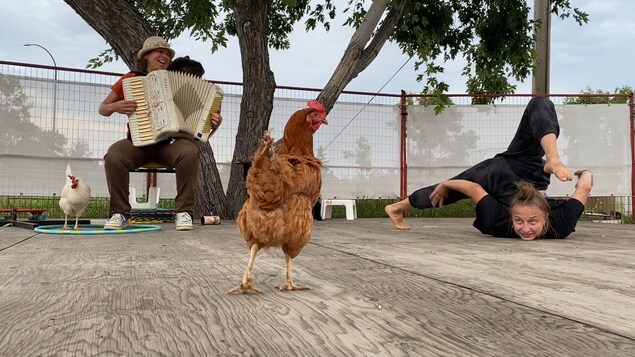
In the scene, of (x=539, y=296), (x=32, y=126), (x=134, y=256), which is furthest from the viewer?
(x=32, y=126)

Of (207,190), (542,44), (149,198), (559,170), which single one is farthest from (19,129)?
(542,44)

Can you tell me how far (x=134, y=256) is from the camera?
233 centimetres

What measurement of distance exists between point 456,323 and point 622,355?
1.05 ft

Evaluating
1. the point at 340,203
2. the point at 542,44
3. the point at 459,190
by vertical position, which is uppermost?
the point at 542,44

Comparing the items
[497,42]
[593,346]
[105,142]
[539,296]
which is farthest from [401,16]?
[593,346]

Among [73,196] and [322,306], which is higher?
[73,196]

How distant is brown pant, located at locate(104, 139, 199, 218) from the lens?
4.33m

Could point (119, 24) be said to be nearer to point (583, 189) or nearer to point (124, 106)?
point (124, 106)

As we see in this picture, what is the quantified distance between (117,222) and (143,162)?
2.26 ft

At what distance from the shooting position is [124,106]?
434 cm

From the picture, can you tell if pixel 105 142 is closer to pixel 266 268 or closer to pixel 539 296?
pixel 266 268

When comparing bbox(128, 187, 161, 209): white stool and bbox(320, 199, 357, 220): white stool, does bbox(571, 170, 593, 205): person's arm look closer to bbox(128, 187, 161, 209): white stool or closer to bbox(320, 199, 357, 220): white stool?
bbox(320, 199, 357, 220): white stool

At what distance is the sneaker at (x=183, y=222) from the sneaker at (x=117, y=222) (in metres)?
0.48

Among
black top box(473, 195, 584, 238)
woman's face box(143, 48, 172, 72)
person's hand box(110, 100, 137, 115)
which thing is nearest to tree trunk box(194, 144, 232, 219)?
woman's face box(143, 48, 172, 72)
